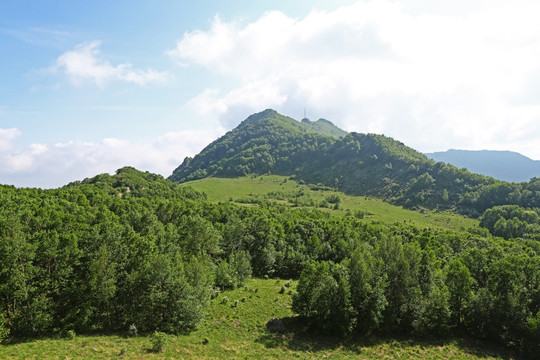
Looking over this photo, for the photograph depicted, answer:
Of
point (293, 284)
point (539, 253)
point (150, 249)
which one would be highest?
→ point (150, 249)

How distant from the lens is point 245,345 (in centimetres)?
5056

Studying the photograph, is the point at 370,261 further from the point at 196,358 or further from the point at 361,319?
the point at 196,358

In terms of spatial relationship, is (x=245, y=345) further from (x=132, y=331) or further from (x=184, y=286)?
(x=132, y=331)

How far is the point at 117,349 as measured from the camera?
136 ft

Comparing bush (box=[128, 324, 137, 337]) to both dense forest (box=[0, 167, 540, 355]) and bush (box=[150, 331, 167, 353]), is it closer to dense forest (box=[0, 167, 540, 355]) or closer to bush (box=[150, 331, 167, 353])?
dense forest (box=[0, 167, 540, 355])

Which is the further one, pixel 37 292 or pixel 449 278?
pixel 449 278

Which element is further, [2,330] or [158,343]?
[158,343]

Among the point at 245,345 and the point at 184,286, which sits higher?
the point at 184,286

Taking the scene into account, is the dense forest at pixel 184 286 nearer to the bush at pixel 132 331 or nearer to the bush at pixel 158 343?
the bush at pixel 132 331

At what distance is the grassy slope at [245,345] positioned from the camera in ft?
130

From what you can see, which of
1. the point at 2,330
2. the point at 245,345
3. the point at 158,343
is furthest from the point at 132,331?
the point at 245,345

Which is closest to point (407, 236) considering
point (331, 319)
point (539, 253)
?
point (539, 253)

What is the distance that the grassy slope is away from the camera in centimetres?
3959

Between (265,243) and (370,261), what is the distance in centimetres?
4947
